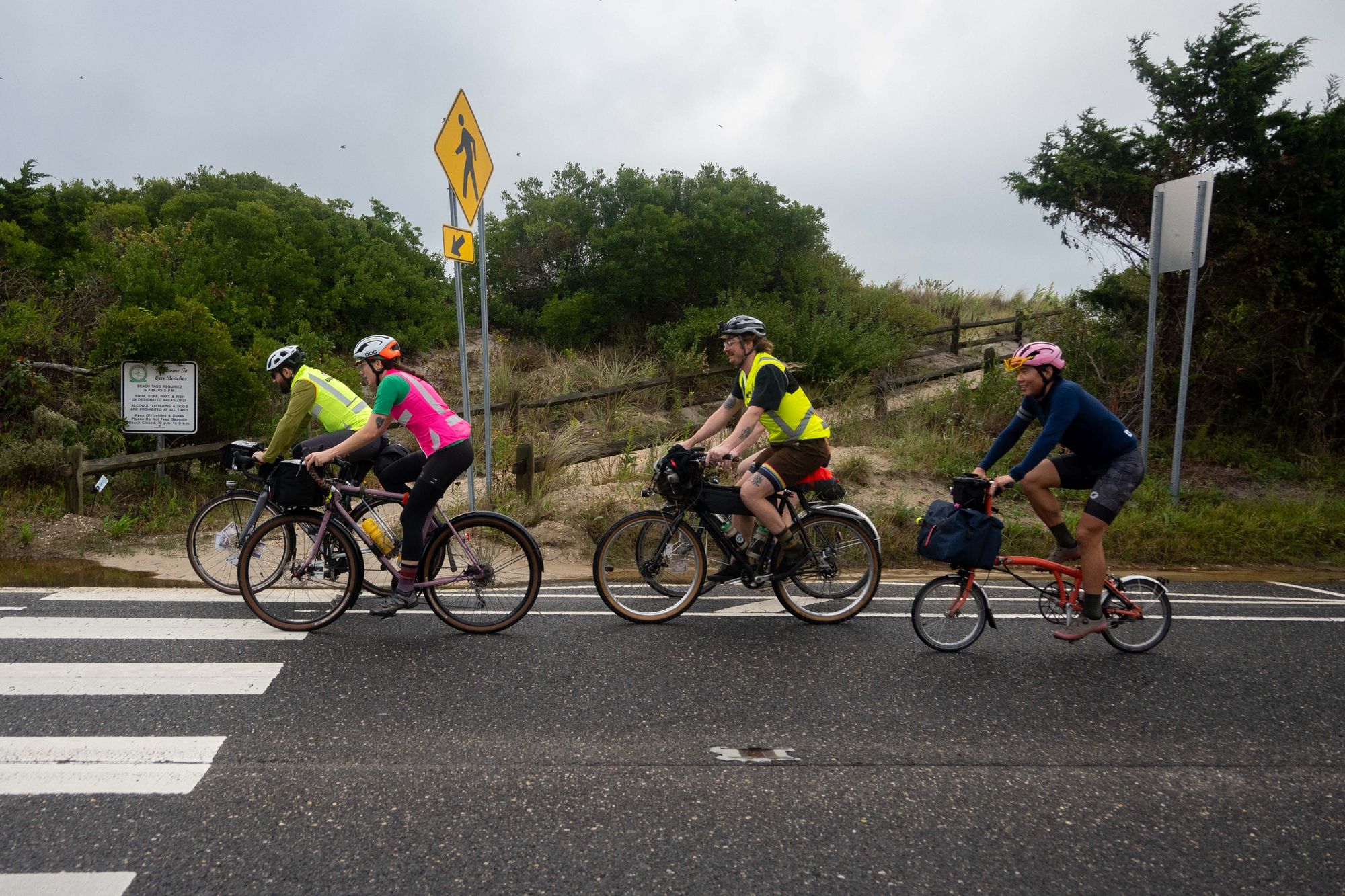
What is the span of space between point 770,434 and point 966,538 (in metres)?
1.71

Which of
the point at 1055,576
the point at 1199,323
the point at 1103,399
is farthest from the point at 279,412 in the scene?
the point at 1199,323

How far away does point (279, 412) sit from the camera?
13438 millimetres

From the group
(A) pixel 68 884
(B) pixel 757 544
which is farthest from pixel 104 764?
(B) pixel 757 544

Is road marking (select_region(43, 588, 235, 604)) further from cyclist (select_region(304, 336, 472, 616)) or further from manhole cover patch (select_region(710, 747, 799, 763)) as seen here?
manhole cover patch (select_region(710, 747, 799, 763))

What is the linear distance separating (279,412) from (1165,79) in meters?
13.4

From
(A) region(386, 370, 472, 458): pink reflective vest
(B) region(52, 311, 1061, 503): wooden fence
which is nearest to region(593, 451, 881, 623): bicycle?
(A) region(386, 370, 472, 458): pink reflective vest

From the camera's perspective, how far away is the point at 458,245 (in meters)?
8.47

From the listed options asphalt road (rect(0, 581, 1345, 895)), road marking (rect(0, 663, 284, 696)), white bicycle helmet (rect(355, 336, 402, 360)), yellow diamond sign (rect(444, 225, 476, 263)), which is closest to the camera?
asphalt road (rect(0, 581, 1345, 895))

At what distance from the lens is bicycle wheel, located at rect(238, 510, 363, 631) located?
20.2 ft

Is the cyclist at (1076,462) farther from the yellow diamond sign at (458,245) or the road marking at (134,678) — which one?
the yellow diamond sign at (458,245)

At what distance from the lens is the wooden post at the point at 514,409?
42.3ft

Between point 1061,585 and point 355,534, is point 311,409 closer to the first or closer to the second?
point 355,534

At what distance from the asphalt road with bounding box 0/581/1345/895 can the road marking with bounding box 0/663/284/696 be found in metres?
0.02

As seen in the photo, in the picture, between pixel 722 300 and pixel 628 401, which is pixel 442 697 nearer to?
pixel 628 401
